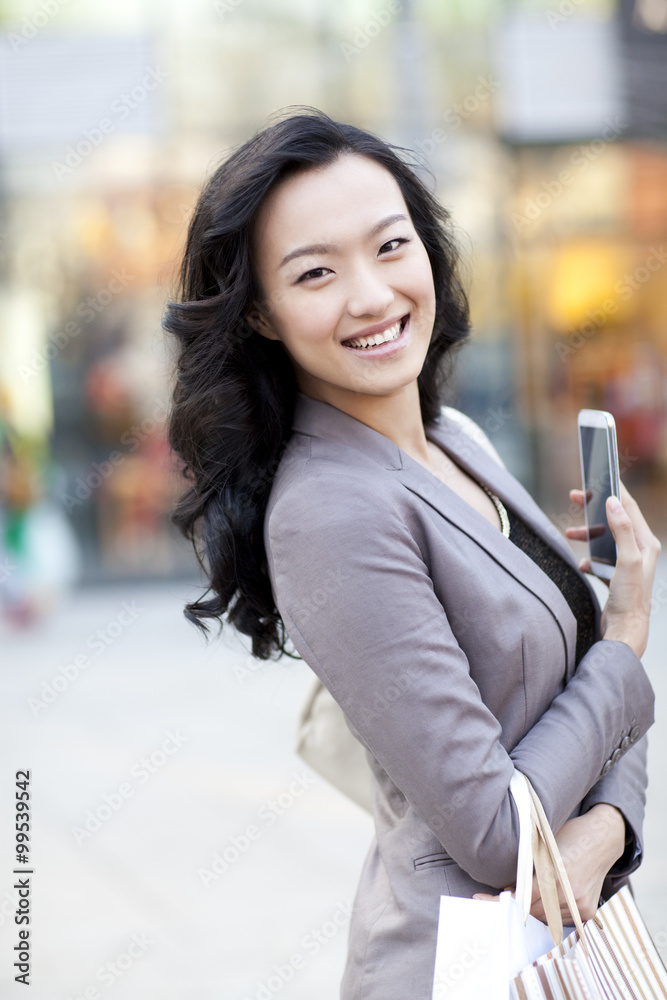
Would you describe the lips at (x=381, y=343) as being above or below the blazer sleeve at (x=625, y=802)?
above

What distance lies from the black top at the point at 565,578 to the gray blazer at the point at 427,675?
10cm

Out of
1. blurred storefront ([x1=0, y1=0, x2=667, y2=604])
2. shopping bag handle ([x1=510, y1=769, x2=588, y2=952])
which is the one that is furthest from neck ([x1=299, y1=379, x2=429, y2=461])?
blurred storefront ([x1=0, y1=0, x2=667, y2=604])

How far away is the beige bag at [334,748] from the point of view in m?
1.85

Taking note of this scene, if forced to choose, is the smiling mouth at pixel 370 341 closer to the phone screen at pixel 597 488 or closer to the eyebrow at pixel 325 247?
the eyebrow at pixel 325 247

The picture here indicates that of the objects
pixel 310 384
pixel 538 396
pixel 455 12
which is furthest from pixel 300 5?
pixel 310 384

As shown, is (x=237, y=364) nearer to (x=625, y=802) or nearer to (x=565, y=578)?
(x=565, y=578)

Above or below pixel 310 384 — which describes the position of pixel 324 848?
below

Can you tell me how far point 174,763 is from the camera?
15.8ft

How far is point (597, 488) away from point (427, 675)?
56cm

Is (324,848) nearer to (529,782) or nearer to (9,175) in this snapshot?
(529,782)

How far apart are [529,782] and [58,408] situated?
25.5 feet

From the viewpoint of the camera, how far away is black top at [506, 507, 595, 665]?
5.13 feet

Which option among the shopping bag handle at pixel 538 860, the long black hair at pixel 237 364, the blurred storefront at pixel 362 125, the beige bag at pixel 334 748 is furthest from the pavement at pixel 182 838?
the blurred storefront at pixel 362 125

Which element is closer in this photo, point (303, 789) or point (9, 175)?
point (303, 789)
